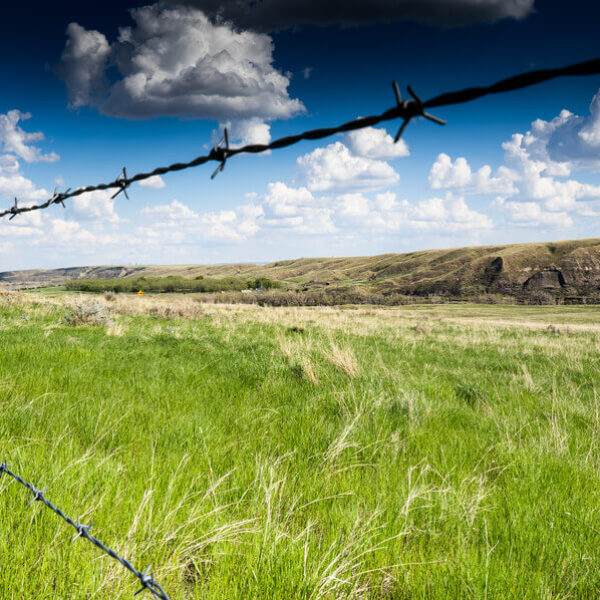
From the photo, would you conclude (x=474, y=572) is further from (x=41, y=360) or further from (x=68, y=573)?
(x=41, y=360)

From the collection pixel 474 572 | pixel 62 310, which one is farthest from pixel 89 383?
pixel 62 310

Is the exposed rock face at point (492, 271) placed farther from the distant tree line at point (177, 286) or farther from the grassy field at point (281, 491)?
the grassy field at point (281, 491)

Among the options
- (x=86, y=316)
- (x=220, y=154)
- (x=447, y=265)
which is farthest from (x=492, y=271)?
(x=220, y=154)

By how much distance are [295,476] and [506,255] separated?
140 m

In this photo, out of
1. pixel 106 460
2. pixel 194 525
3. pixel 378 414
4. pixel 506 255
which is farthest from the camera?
pixel 506 255

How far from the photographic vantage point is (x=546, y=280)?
99.6 metres

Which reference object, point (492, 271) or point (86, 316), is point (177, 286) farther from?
point (492, 271)

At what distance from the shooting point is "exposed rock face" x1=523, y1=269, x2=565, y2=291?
9638 centimetres

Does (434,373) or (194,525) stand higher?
(194,525)

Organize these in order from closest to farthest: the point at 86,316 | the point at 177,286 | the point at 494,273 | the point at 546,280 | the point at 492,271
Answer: the point at 86,316 → the point at 177,286 → the point at 546,280 → the point at 494,273 → the point at 492,271

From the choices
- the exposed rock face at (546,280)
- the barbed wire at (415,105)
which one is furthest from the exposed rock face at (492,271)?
the barbed wire at (415,105)

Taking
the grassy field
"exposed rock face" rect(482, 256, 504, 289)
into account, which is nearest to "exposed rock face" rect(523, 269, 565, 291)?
"exposed rock face" rect(482, 256, 504, 289)

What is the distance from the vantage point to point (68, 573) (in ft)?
4.49

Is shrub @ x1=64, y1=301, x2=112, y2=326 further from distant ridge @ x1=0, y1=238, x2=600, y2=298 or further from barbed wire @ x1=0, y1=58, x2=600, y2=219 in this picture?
distant ridge @ x1=0, y1=238, x2=600, y2=298
